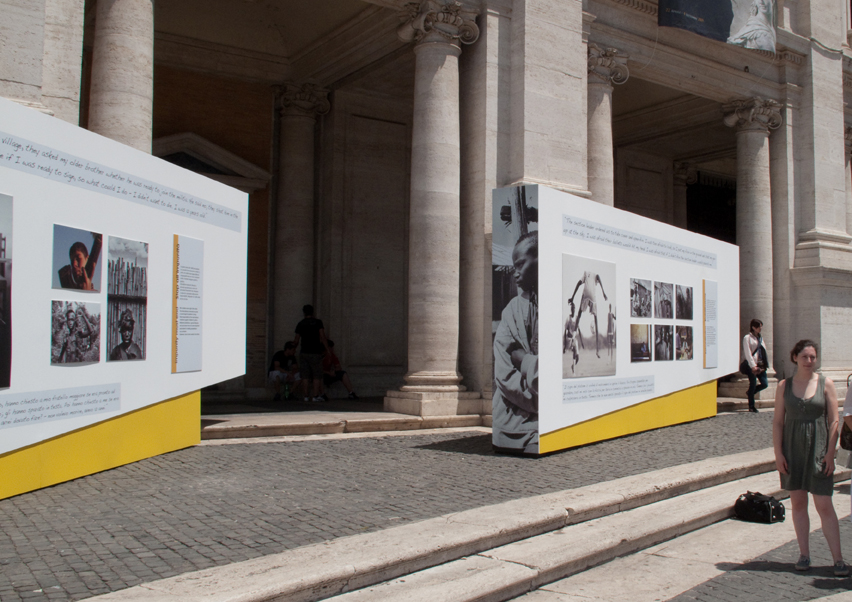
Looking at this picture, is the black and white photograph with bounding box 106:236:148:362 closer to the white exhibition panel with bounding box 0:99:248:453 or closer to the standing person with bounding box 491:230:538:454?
the white exhibition panel with bounding box 0:99:248:453

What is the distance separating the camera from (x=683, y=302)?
1100 cm

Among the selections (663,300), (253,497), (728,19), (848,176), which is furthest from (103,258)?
(848,176)

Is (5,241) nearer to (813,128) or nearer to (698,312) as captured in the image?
(698,312)

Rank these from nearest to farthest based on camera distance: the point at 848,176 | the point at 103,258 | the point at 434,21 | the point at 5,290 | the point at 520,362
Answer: the point at 5,290 < the point at 103,258 < the point at 520,362 < the point at 434,21 < the point at 848,176

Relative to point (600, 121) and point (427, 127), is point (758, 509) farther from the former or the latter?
point (600, 121)

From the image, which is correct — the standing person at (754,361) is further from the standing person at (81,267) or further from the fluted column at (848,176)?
the standing person at (81,267)

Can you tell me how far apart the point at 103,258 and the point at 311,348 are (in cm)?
688

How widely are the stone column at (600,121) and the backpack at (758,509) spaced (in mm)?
7939

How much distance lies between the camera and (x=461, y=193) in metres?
12.2

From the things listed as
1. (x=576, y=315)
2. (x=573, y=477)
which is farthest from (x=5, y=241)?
(x=576, y=315)

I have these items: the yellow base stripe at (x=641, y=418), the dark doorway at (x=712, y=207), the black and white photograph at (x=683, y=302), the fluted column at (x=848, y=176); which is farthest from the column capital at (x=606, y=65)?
the dark doorway at (x=712, y=207)

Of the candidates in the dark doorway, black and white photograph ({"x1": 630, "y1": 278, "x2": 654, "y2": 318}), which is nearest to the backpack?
black and white photograph ({"x1": 630, "y1": 278, "x2": 654, "y2": 318})

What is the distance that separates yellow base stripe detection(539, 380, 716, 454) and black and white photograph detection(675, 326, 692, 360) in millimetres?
545

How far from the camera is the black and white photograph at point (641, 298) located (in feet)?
32.1
